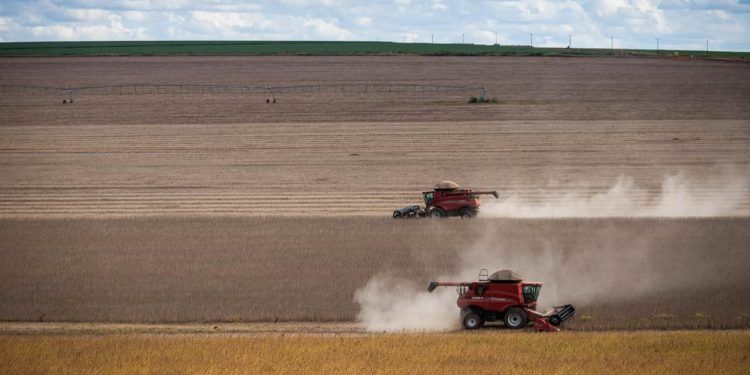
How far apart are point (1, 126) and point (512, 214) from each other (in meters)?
42.1

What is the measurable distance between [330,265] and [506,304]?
24.2 feet

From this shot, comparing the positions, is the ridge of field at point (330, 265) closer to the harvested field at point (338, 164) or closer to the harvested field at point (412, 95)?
the harvested field at point (338, 164)

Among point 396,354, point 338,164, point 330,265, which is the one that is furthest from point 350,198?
point 396,354

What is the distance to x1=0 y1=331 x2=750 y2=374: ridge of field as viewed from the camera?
18.1 metres

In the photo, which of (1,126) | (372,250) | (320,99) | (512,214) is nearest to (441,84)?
(320,99)

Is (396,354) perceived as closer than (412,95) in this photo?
Yes

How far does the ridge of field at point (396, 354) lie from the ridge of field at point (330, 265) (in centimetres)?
200

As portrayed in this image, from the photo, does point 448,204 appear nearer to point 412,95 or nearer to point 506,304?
point 506,304

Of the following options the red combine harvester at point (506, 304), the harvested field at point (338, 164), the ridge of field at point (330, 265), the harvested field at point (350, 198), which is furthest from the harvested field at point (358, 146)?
the red combine harvester at point (506, 304)

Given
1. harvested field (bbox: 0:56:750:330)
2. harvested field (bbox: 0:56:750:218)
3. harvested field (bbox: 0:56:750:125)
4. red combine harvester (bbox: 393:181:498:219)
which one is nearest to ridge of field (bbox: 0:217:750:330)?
harvested field (bbox: 0:56:750:330)

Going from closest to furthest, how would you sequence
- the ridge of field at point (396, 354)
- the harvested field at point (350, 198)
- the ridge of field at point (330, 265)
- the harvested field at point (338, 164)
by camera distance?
the ridge of field at point (396, 354) → the ridge of field at point (330, 265) → the harvested field at point (350, 198) → the harvested field at point (338, 164)

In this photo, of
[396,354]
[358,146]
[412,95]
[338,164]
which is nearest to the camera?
[396,354]

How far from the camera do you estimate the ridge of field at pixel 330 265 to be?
23172 millimetres

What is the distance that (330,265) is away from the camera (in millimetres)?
27203
